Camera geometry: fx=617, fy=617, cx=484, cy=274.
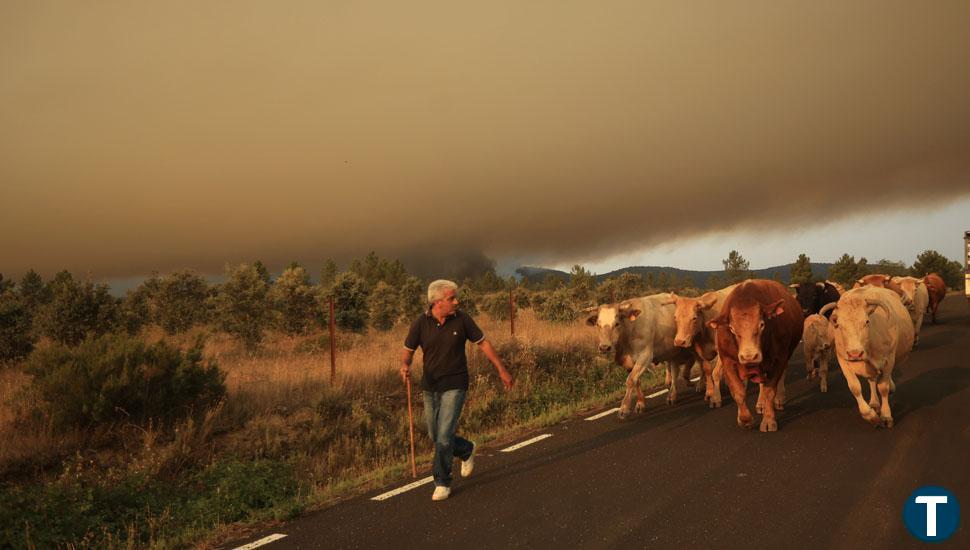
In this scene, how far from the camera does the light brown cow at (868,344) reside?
332 inches

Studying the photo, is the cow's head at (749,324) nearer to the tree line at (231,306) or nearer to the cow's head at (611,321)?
the cow's head at (611,321)

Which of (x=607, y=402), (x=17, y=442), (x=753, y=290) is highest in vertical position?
(x=753, y=290)

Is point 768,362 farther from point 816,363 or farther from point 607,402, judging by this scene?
point 816,363

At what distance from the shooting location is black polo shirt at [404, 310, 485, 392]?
670cm

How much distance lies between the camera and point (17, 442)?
28.2ft

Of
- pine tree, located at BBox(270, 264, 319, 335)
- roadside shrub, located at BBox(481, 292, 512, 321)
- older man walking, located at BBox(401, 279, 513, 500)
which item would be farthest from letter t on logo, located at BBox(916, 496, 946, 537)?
roadside shrub, located at BBox(481, 292, 512, 321)

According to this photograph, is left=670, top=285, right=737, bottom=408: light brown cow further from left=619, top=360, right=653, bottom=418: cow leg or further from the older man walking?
the older man walking

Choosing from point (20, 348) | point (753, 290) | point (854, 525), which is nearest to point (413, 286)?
point (20, 348)

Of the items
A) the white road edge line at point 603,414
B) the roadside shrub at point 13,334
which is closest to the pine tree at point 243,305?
the roadside shrub at point 13,334

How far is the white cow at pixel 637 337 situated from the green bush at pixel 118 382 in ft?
22.7

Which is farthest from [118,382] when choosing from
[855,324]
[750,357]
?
[855,324]

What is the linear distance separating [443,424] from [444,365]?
2.04 ft

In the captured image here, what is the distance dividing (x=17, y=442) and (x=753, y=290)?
425 inches

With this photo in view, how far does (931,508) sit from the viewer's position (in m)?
5.43
